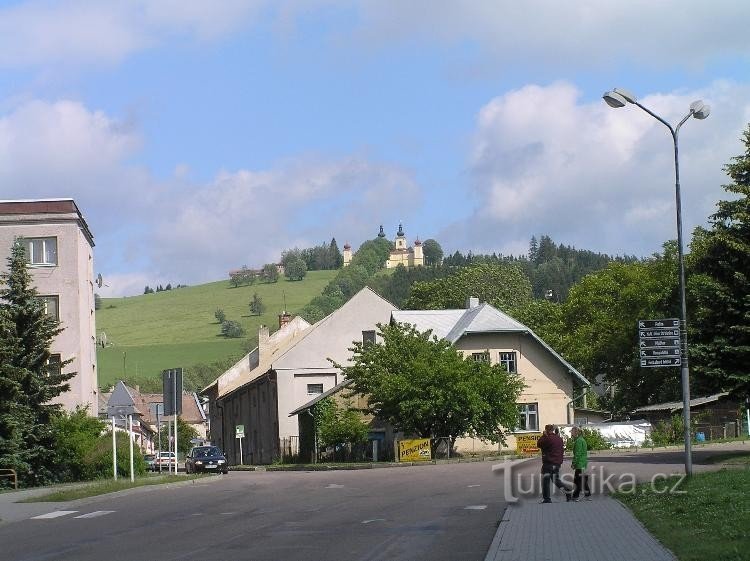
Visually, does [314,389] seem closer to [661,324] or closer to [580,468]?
[661,324]

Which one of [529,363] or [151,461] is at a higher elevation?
[529,363]

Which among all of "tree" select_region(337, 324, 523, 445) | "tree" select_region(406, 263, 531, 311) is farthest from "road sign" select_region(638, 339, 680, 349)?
"tree" select_region(406, 263, 531, 311)

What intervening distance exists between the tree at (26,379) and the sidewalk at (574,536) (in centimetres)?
2406

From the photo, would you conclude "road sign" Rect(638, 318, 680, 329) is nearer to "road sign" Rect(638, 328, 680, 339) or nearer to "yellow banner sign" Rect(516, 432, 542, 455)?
"road sign" Rect(638, 328, 680, 339)

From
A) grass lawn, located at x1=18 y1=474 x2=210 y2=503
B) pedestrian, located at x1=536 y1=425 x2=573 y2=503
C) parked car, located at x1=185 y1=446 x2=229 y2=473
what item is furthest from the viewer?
parked car, located at x1=185 y1=446 x2=229 y2=473

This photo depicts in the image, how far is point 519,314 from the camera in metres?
91.5

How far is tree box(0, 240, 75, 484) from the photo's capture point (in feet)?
133

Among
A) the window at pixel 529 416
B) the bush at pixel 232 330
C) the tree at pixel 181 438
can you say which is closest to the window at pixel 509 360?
the window at pixel 529 416

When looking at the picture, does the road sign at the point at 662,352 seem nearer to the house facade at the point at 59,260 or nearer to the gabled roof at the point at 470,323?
the gabled roof at the point at 470,323

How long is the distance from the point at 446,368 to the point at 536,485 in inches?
938

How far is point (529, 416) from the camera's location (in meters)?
61.6

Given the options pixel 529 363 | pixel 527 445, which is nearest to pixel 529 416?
pixel 529 363

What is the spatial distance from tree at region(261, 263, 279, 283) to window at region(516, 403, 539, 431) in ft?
416

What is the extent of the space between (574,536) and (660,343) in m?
9.14
